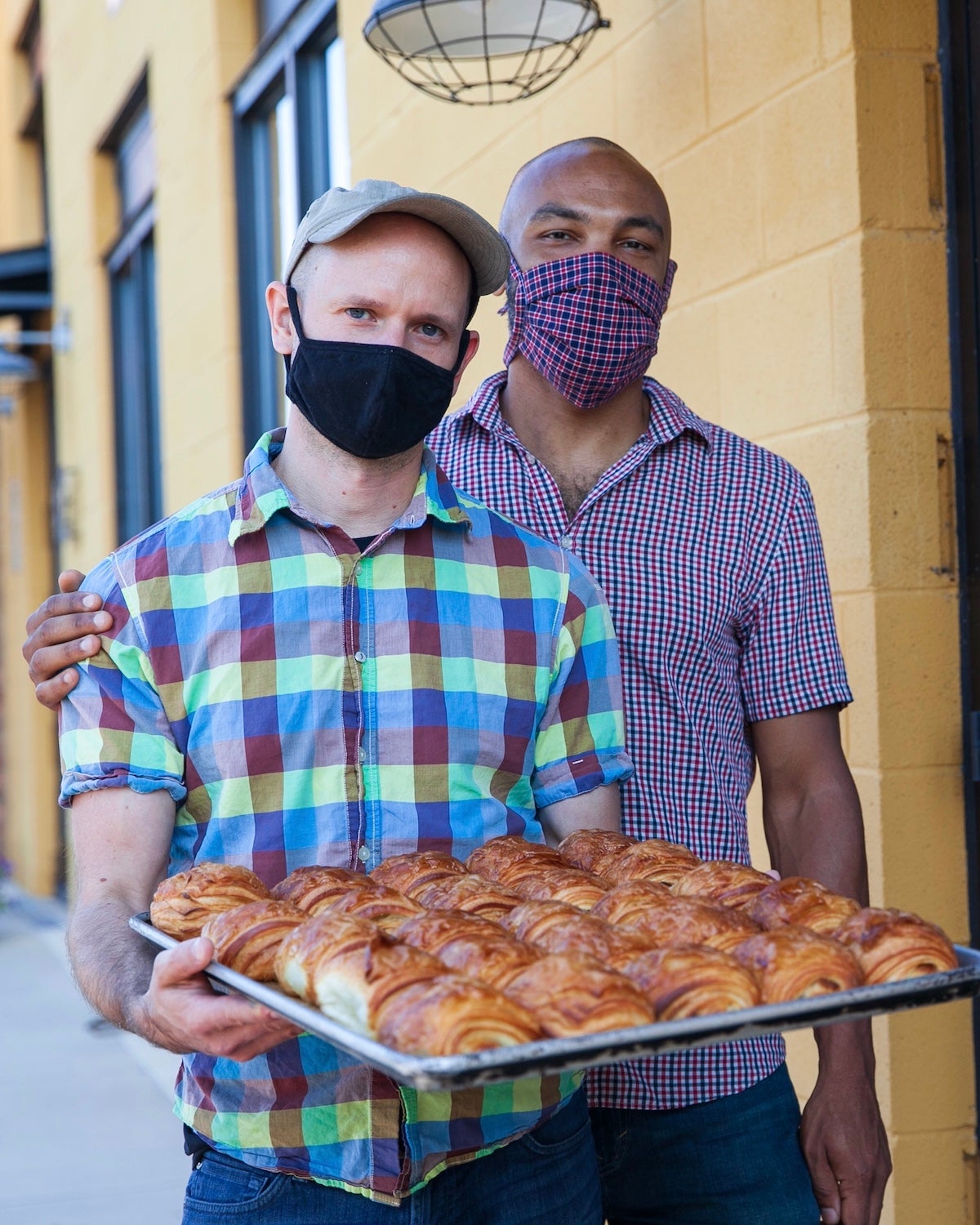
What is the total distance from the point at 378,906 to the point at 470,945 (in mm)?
187

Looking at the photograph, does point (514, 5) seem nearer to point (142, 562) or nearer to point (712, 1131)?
point (142, 562)

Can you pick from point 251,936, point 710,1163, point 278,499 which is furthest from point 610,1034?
point 710,1163

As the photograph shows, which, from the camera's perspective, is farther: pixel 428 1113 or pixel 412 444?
pixel 412 444

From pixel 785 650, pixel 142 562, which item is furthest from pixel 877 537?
pixel 142 562

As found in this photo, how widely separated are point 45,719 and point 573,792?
961cm

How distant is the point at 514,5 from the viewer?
3.52 m

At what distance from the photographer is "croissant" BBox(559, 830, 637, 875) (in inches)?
78.0

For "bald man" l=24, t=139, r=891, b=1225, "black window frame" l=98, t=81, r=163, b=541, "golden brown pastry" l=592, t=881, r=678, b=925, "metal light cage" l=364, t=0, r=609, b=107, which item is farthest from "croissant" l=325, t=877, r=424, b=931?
"black window frame" l=98, t=81, r=163, b=541

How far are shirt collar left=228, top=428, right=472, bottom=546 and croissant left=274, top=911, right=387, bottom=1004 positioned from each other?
611mm

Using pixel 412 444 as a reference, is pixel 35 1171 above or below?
below

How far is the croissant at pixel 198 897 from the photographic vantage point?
5.75ft

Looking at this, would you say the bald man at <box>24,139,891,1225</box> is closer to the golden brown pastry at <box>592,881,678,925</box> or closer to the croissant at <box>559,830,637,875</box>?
the croissant at <box>559,830,637,875</box>

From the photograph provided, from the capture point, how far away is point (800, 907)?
5.73 ft

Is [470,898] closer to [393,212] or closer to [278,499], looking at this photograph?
[278,499]
